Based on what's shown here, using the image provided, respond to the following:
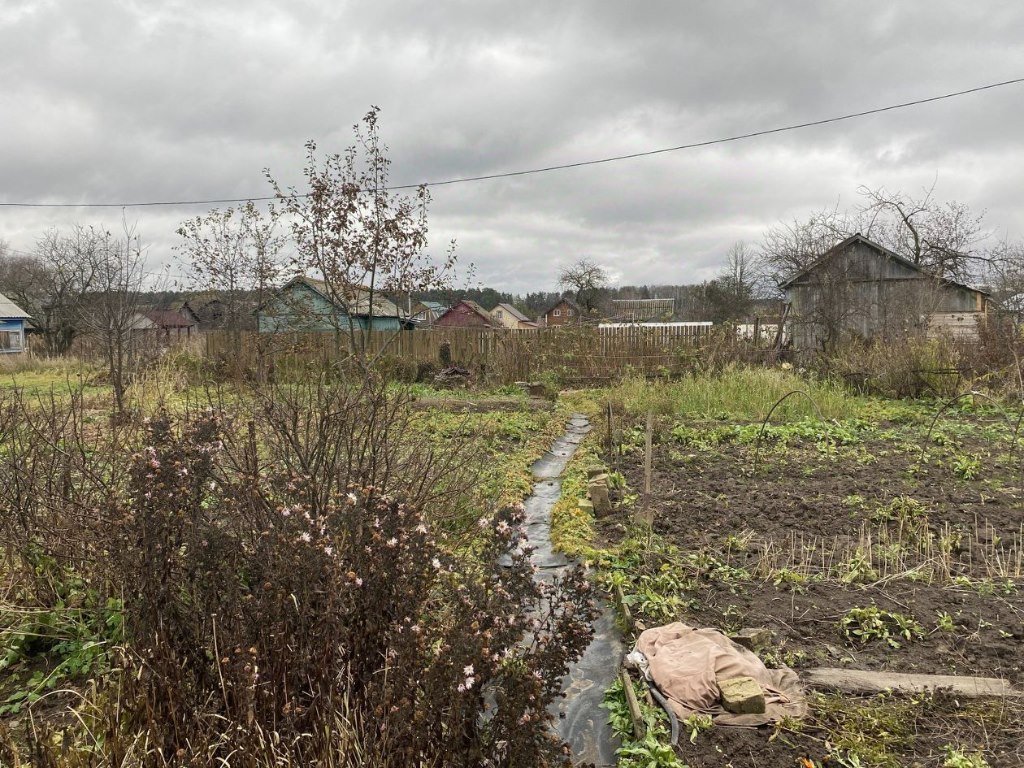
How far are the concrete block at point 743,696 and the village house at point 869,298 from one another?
16.8 metres

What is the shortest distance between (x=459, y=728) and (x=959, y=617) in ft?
10.5

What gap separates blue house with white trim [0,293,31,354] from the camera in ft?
112

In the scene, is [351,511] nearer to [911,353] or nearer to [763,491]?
[763,491]

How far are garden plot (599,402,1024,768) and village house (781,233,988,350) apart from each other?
1202cm

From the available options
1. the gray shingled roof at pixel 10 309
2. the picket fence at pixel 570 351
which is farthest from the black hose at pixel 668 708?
the gray shingled roof at pixel 10 309

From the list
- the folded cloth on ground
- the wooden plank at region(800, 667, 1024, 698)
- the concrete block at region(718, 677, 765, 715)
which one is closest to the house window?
the folded cloth on ground

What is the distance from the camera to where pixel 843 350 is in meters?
15.8

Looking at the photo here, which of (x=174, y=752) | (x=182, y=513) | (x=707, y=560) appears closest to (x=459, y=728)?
(x=174, y=752)

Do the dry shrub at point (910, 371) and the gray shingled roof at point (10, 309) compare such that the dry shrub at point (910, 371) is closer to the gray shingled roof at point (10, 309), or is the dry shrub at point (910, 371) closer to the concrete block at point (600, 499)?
the concrete block at point (600, 499)

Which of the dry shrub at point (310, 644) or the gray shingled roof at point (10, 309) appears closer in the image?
the dry shrub at point (310, 644)

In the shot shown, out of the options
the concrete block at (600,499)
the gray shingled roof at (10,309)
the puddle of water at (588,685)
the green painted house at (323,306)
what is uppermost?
the gray shingled roof at (10,309)

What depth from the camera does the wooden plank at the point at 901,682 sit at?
304cm

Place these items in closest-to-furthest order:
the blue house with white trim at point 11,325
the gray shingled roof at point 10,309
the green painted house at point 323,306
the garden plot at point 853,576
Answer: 1. the garden plot at point 853,576
2. the green painted house at point 323,306
3. the blue house with white trim at point 11,325
4. the gray shingled roof at point 10,309

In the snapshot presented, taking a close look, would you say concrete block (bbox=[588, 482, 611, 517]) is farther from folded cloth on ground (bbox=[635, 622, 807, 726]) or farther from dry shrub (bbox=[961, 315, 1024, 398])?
dry shrub (bbox=[961, 315, 1024, 398])
